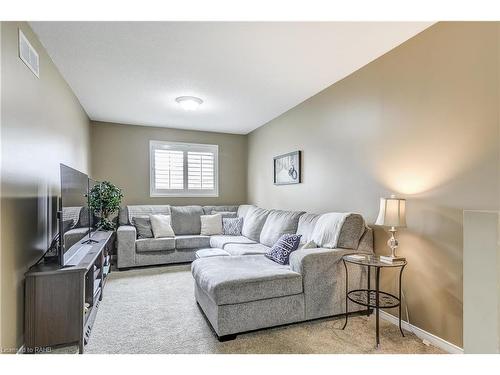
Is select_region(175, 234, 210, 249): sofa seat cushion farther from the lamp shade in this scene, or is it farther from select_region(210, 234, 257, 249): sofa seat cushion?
the lamp shade

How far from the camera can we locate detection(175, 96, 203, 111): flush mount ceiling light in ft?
12.3

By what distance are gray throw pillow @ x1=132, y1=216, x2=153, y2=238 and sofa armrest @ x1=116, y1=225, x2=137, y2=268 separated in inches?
10.2

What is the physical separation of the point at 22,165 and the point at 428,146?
315 cm

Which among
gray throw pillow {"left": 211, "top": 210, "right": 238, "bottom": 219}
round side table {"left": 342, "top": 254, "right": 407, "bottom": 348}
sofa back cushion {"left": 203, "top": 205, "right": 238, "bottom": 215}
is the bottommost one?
round side table {"left": 342, "top": 254, "right": 407, "bottom": 348}

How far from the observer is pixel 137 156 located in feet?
17.5

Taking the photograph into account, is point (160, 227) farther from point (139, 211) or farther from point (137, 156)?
point (137, 156)

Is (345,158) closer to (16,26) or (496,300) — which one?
(496,300)

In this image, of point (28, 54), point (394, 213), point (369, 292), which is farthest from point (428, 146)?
point (28, 54)

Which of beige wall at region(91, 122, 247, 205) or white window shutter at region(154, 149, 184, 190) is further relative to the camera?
white window shutter at region(154, 149, 184, 190)

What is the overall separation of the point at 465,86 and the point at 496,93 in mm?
220

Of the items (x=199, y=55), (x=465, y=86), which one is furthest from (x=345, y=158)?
(x=199, y=55)

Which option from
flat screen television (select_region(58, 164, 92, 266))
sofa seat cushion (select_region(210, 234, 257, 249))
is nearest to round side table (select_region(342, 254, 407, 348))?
sofa seat cushion (select_region(210, 234, 257, 249))

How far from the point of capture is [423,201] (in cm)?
231

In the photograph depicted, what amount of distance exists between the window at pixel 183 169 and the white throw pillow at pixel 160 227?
903 millimetres
